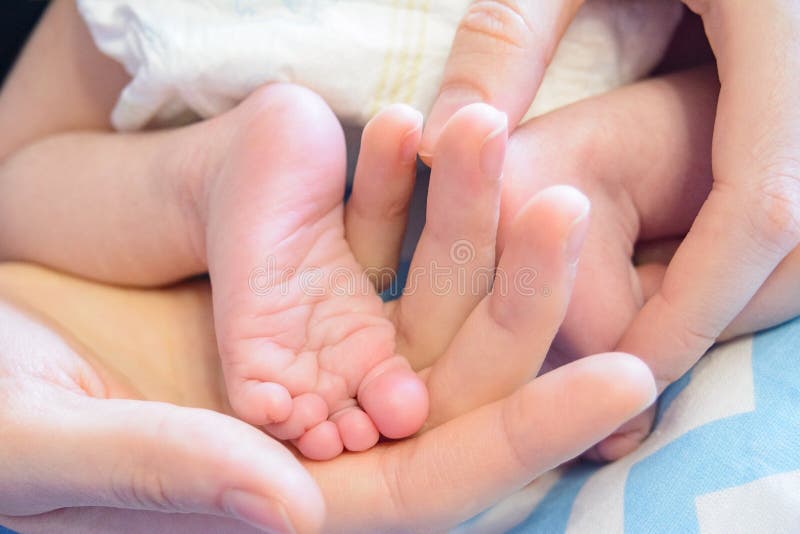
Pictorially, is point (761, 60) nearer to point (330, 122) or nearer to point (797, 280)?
point (797, 280)

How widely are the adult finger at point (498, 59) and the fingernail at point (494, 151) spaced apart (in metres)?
0.08

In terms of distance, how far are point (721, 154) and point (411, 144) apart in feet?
0.81

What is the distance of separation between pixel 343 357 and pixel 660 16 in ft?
1.59

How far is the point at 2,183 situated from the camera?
81 cm

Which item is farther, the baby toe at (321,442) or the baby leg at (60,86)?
the baby leg at (60,86)

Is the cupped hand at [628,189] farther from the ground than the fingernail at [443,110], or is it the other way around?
the fingernail at [443,110]

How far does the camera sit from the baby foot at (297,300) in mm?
548

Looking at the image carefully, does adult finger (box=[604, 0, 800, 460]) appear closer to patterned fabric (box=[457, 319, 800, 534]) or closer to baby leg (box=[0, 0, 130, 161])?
patterned fabric (box=[457, 319, 800, 534])

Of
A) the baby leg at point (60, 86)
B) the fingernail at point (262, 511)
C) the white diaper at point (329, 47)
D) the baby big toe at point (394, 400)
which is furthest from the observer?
the baby leg at point (60, 86)

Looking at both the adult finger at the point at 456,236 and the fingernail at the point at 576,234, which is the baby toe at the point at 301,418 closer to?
the adult finger at the point at 456,236

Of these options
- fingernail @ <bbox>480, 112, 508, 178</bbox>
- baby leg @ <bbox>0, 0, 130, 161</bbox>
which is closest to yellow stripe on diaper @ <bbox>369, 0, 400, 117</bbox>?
fingernail @ <bbox>480, 112, 508, 178</bbox>

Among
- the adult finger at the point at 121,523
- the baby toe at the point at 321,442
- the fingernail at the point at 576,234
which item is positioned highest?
the fingernail at the point at 576,234

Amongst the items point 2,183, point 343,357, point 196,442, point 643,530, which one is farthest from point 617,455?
point 2,183

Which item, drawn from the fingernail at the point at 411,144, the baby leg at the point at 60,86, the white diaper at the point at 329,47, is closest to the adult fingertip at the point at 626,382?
the fingernail at the point at 411,144
